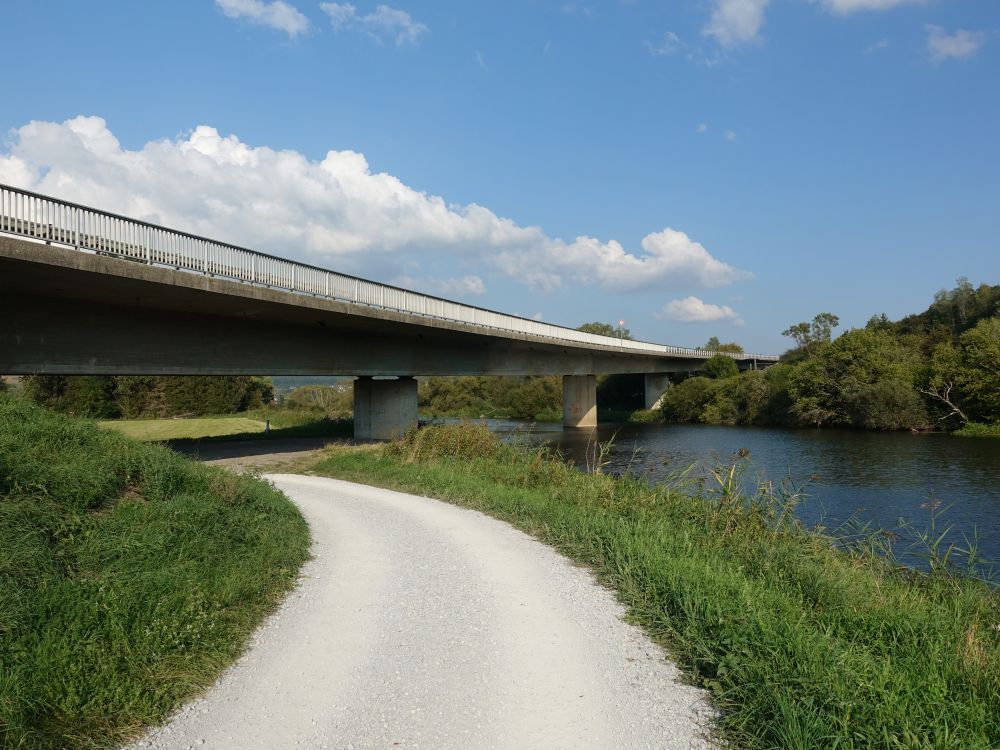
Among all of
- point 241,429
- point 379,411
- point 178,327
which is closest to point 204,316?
point 178,327

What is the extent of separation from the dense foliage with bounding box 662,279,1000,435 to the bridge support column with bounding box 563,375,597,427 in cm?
1130

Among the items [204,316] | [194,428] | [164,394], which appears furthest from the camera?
[164,394]

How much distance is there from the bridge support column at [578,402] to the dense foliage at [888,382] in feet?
37.1

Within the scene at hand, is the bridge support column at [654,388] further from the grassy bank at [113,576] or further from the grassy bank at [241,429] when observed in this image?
the grassy bank at [113,576]

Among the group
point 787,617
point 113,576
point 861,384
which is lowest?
point 787,617

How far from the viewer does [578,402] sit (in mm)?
56312

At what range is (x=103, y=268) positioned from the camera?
16234 millimetres

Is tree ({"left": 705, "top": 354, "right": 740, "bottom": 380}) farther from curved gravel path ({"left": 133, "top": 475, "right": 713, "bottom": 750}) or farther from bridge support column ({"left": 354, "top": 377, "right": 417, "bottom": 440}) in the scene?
curved gravel path ({"left": 133, "top": 475, "right": 713, "bottom": 750})

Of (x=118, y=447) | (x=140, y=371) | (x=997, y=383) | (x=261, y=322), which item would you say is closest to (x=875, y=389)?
(x=997, y=383)

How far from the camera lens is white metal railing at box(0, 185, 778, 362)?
1540cm

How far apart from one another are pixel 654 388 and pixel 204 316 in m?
54.9

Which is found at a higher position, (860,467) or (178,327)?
(178,327)

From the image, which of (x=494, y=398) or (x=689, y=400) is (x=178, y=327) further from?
(x=494, y=398)

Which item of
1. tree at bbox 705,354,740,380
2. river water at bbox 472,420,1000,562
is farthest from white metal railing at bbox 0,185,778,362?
tree at bbox 705,354,740,380
